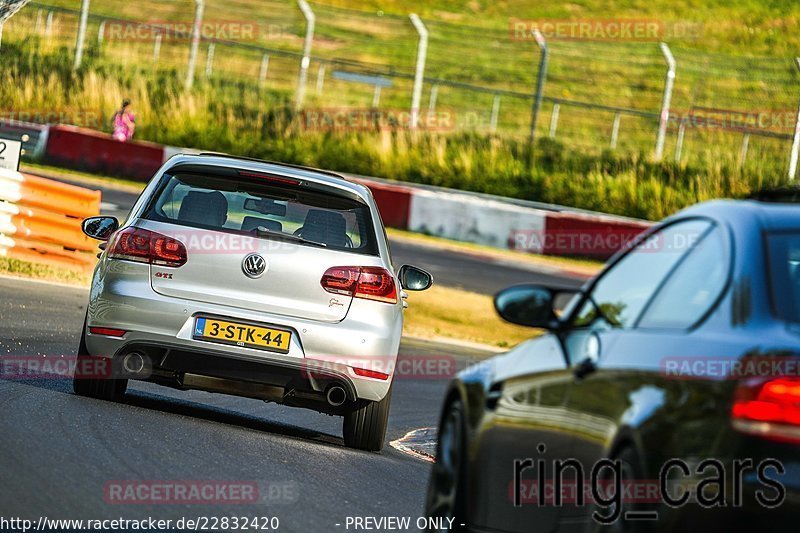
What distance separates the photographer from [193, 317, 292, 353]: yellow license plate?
867 centimetres

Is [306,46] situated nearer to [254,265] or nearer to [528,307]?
[254,265]

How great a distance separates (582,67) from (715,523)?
48989 mm

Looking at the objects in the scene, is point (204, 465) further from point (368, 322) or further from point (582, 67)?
point (582, 67)

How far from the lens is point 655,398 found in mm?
4039

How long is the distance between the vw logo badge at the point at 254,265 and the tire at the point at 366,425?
101 cm

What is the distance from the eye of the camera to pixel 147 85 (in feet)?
120

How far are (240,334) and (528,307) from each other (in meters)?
3.85

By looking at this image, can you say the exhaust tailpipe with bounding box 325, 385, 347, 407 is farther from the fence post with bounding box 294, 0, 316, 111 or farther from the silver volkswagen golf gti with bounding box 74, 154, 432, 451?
the fence post with bounding box 294, 0, 316, 111

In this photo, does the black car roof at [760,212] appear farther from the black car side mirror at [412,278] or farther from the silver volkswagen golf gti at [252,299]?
the black car side mirror at [412,278]

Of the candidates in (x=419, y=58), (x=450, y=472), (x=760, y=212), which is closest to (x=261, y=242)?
(x=450, y=472)

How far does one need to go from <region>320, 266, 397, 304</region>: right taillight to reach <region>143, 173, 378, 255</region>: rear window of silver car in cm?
15

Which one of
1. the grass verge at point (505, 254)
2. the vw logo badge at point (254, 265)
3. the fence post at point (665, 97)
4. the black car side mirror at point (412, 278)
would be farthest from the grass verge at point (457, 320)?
the fence post at point (665, 97)

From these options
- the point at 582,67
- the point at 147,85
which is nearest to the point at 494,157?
the point at 147,85

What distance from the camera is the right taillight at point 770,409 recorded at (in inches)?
140
